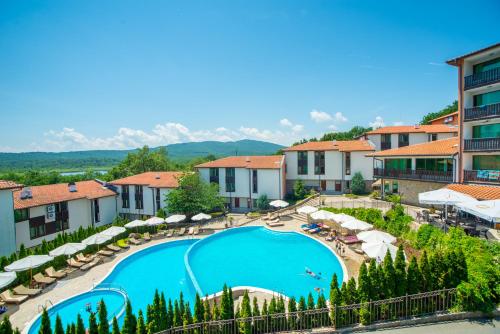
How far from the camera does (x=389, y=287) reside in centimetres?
1139

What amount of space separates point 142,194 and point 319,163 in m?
26.7

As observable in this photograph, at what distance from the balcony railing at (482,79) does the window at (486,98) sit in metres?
1.27

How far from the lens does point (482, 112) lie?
21.9 metres

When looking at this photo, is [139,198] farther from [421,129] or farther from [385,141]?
[421,129]

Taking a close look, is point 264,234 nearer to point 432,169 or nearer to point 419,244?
point 419,244

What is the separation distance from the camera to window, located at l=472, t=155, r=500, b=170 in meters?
21.8

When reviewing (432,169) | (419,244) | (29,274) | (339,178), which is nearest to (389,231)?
(419,244)

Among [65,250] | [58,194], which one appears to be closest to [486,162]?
[65,250]

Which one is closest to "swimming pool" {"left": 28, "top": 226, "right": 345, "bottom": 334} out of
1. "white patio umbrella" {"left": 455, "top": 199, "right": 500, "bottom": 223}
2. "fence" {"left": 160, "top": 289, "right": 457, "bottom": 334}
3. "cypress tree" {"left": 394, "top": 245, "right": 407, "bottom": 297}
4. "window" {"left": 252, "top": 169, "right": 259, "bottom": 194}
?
"fence" {"left": 160, "top": 289, "right": 457, "bottom": 334}

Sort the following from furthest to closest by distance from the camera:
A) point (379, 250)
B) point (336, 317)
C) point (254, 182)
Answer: point (254, 182), point (379, 250), point (336, 317)

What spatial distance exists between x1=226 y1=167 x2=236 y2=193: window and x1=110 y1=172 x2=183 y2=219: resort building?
270 inches

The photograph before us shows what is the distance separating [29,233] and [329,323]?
3140 cm

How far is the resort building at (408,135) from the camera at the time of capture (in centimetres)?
3991

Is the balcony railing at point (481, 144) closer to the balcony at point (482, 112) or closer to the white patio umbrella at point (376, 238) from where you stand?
the balcony at point (482, 112)
